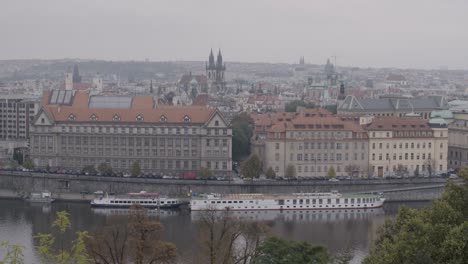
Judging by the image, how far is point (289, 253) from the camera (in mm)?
26922

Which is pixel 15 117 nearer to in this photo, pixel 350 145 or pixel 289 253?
pixel 350 145

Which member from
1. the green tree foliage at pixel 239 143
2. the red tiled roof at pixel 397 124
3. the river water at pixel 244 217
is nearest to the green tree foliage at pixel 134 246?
the river water at pixel 244 217

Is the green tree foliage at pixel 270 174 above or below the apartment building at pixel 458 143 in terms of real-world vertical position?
below

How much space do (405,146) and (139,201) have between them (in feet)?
54.9

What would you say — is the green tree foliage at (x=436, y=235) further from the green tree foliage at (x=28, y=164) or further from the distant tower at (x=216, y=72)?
the distant tower at (x=216, y=72)

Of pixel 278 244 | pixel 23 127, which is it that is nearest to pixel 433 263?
pixel 278 244

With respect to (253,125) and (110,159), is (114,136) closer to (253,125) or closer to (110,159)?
(110,159)

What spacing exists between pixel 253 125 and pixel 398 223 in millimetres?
36710

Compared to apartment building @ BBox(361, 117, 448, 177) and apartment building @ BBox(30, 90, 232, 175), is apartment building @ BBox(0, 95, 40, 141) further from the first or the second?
apartment building @ BBox(361, 117, 448, 177)

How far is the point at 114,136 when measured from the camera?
54.4m

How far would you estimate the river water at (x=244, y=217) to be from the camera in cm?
3750

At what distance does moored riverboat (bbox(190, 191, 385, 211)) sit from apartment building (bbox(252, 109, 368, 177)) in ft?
18.4

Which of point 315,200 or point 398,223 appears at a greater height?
point 398,223

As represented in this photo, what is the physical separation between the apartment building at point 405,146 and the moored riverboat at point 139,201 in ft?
43.2
